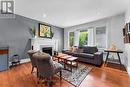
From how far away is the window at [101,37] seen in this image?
5.06m

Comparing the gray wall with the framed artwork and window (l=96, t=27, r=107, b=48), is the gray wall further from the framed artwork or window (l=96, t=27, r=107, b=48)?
window (l=96, t=27, r=107, b=48)

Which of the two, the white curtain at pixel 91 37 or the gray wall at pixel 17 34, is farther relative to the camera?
Answer: the white curtain at pixel 91 37

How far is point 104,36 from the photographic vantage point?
16.6 ft

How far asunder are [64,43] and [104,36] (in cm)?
333

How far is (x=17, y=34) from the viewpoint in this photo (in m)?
4.22

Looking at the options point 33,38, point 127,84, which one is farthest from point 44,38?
point 127,84

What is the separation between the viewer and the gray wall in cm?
378

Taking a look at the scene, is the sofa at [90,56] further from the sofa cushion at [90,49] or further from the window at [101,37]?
the window at [101,37]

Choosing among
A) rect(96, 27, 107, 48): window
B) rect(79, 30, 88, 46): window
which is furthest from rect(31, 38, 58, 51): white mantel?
rect(96, 27, 107, 48): window

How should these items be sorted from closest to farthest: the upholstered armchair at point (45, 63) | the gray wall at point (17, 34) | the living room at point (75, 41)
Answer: the upholstered armchair at point (45, 63) < the living room at point (75, 41) < the gray wall at point (17, 34)

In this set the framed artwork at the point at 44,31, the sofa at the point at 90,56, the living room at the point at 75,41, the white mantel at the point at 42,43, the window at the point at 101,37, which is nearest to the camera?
the living room at the point at 75,41

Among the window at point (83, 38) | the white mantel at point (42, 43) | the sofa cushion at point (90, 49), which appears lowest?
the sofa cushion at point (90, 49)

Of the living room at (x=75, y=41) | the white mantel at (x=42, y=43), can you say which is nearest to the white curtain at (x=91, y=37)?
the living room at (x=75, y=41)

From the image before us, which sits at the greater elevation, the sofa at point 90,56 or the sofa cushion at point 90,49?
the sofa cushion at point 90,49
